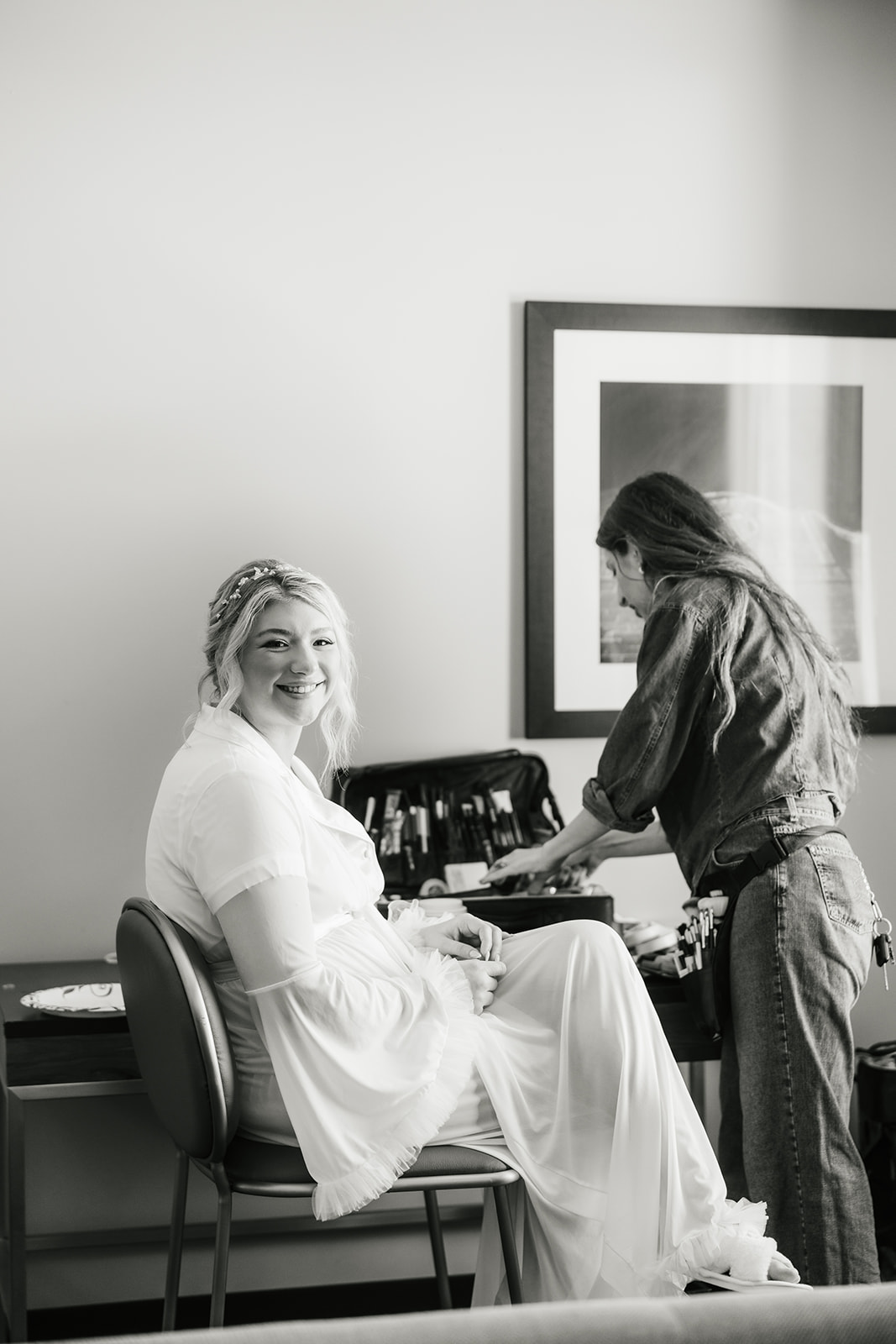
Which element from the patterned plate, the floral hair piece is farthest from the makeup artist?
the patterned plate

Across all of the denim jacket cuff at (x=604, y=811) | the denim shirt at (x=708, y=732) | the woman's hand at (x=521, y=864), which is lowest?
the woman's hand at (x=521, y=864)

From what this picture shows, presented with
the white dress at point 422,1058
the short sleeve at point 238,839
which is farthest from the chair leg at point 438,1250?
the short sleeve at point 238,839


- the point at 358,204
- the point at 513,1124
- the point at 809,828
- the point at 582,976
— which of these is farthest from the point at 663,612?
the point at 358,204

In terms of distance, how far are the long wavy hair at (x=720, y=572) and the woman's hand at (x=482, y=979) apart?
0.55 m

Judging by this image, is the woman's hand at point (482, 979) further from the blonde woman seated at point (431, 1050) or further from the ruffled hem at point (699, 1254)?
the ruffled hem at point (699, 1254)

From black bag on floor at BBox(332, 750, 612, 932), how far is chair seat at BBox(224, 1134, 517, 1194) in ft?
2.54

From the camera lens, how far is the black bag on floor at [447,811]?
2617 millimetres

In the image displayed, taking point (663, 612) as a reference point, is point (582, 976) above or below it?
below

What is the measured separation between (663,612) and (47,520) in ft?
4.18

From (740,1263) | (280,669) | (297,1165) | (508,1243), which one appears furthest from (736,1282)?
(280,669)

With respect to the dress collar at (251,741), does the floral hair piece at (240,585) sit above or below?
above

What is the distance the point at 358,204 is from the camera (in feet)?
8.98

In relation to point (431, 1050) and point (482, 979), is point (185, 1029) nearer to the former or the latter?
point (431, 1050)

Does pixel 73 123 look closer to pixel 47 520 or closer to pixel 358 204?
pixel 358 204
